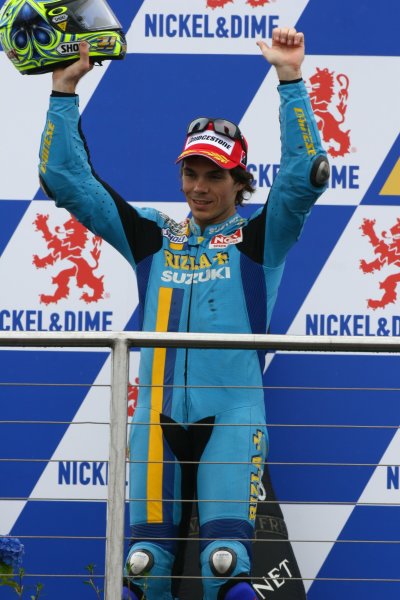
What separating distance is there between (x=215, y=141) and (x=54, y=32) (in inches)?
18.1

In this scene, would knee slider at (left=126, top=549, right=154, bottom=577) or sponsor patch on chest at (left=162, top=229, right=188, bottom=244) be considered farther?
Answer: sponsor patch on chest at (left=162, top=229, right=188, bottom=244)

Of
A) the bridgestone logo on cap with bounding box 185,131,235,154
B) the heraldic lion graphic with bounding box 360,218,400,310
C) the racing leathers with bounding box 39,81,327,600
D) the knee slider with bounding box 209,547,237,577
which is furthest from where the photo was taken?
the heraldic lion graphic with bounding box 360,218,400,310

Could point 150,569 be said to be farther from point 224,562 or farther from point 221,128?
point 221,128

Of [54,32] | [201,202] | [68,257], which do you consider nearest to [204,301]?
[201,202]

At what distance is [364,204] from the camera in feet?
13.3

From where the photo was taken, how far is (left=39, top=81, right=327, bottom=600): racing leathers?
319cm

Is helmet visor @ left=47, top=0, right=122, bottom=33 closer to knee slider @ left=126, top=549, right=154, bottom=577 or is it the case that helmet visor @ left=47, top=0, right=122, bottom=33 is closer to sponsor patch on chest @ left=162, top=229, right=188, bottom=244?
sponsor patch on chest @ left=162, top=229, right=188, bottom=244

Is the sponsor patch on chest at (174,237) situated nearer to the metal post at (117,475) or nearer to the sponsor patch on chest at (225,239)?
the sponsor patch on chest at (225,239)

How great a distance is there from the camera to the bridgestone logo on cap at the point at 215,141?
344 cm

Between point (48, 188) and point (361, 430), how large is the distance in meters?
1.18

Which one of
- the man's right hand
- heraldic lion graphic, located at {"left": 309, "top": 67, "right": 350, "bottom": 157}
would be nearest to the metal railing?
the man's right hand

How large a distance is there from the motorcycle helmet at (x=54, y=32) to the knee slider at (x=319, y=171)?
1.82 ft

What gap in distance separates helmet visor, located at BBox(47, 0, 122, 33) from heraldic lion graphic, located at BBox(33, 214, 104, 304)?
2.69 ft

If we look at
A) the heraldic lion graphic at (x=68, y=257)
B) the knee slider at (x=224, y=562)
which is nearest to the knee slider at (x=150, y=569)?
the knee slider at (x=224, y=562)
